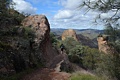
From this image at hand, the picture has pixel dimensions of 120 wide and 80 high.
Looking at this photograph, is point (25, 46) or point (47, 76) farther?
point (25, 46)

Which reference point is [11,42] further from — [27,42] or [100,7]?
[100,7]

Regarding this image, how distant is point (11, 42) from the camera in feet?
41.5

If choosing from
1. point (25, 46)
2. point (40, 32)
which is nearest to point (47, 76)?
point (25, 46)

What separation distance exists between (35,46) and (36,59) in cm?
107

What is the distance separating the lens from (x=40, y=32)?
53.0ft

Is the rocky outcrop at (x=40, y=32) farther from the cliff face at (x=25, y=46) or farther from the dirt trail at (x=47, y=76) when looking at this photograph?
the dirt trail at (x=47, y=76)

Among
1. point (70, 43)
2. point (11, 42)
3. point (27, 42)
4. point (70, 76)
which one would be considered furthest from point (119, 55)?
point (70, 43)

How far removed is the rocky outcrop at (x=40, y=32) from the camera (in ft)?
50.5

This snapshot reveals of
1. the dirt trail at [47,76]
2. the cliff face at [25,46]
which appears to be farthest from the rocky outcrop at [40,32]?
the dirt trail at [47,76]

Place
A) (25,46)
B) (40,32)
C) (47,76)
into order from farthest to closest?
(40,32), (25,46), (47,76)

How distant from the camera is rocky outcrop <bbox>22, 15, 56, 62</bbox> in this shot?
15387 millimetres

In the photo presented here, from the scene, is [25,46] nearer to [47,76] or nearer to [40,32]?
[47,76]

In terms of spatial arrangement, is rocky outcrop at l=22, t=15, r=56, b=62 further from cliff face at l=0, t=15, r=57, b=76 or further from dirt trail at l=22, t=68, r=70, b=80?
dirt trail at l=22, t=68, r=70, b=80

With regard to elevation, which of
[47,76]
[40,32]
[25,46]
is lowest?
[47,76]
